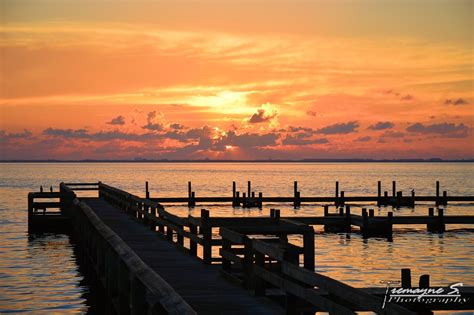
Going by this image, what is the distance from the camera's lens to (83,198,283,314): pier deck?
48.0 feet

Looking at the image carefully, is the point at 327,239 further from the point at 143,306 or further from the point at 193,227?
the point at 143,306

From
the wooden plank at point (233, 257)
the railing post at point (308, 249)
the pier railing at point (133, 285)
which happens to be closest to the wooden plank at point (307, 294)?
the wooden plank at point (233, 257)

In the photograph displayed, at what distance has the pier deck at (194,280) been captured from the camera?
14.6m

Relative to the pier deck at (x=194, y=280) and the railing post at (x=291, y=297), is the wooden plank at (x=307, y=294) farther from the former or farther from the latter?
the pier deck at (x=194, y=280)

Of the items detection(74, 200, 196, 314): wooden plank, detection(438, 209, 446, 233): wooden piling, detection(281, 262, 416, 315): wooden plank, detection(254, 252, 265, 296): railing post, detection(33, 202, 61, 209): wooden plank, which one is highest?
detection(281, 262, 416, 315): wooden plank

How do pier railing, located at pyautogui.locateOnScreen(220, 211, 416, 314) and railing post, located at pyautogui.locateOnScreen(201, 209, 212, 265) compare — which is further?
railing post, located at pyautogui.locateOnScreen(201, 209, 212, 265)

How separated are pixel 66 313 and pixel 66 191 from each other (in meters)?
26.3

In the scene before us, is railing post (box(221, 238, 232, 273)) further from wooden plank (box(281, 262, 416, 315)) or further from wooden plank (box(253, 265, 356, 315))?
wooden plank (box(281, 262, 416, 315))

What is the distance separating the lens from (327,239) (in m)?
46.4

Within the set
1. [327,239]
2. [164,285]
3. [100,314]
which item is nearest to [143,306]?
[164,285]

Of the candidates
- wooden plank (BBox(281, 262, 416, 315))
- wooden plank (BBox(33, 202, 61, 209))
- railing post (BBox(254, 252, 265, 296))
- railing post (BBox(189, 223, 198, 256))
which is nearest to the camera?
wooden plank (BBox(281, 262, 416, 315))

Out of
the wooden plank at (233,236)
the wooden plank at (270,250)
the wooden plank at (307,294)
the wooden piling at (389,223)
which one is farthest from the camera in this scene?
the wooden piling at (389,223)

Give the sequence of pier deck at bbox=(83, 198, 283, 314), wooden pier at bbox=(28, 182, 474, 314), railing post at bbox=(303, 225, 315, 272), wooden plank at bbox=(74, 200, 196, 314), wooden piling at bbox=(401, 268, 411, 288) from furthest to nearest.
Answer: railing post at bbox=(303, 225, 315, 272) < pier deck at bbox=(83, 198, 283, 314) < wooden piling at bbox=(401, 268, 411, 288) < wooden pier at bbox=(28, 182, 474, 314) < wooden plank at bbox=(74, 200, 196, 314)

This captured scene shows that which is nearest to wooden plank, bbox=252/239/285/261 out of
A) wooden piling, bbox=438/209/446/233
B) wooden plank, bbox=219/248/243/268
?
wooden plank, bbox=219/248/243/268
